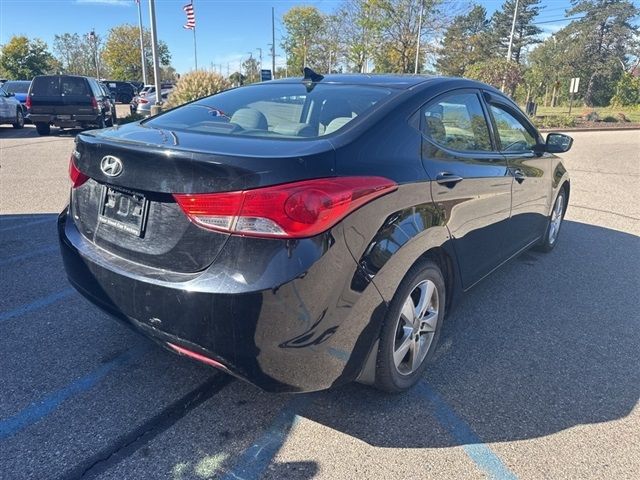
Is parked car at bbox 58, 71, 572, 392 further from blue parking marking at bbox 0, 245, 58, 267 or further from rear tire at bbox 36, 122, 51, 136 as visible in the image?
rear tire at bbox 36, 122, 51, 136

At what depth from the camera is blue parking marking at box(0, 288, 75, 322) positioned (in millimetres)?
3373

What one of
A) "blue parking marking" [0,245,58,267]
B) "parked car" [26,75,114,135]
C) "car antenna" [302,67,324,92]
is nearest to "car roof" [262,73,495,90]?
"car antenna" [302,67,324,92]

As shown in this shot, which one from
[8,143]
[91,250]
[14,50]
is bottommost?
[8,143]

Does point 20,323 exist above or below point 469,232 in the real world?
below

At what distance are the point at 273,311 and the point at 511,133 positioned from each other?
269 centimetres

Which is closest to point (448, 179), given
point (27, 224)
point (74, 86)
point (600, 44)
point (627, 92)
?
point (27, 224)

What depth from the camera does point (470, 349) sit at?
3186 mm

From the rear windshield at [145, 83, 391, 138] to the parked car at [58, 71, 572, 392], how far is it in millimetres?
18

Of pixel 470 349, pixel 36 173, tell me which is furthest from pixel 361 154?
pixel 36 173

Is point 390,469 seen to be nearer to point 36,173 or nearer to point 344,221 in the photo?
point 344,221

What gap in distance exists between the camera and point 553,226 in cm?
512

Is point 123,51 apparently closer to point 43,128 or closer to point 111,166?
point 43,128

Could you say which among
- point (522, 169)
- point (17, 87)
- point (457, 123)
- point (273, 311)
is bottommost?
point (273, 311)

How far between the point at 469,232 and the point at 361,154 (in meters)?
1.14
